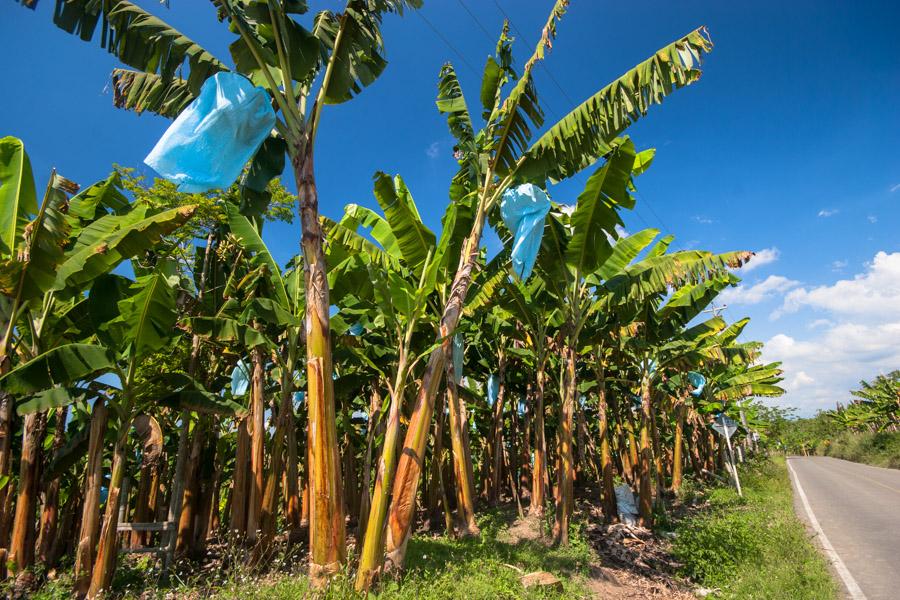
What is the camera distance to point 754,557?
788 centimetres

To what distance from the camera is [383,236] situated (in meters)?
8.49

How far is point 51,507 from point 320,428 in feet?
31.4

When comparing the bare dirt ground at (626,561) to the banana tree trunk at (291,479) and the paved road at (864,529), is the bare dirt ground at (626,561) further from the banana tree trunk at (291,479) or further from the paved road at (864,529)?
the banana tree trunk at (291,479)

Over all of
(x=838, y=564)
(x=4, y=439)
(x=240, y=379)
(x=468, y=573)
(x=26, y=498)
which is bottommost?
(x=838, y=564)

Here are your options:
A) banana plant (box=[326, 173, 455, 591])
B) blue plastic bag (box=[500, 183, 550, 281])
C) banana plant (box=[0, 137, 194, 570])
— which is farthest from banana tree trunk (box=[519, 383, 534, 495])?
banana plant (box=[0, 137, 194, 570])

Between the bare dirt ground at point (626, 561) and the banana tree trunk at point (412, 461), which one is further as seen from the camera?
the bare dirt ground at point (626, 561)

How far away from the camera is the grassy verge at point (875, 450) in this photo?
3350 centimetres

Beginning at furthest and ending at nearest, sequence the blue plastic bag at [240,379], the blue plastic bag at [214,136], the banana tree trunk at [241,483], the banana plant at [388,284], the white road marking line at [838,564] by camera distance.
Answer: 1. the blue plastic bag at [240,379]
2. the banana tree trunk at [241,483]
3. the white road marking line at [838,564]
4. the banana plant at [388,284]
5. the blue plastic bag at [214,136]

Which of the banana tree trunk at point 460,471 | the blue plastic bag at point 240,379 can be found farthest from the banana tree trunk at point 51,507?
the banana tree trunk at point 460,471

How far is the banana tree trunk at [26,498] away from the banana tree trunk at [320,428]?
511 centimetres

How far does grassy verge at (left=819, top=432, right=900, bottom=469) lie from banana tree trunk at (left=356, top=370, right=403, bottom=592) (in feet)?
134

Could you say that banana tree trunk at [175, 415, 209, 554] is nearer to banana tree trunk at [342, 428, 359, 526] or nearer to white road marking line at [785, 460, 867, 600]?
banana tree trunk at [342, 428, 359, 526]

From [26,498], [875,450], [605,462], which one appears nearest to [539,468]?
[605,462]

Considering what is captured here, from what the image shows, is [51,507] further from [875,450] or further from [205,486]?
[875,450]
